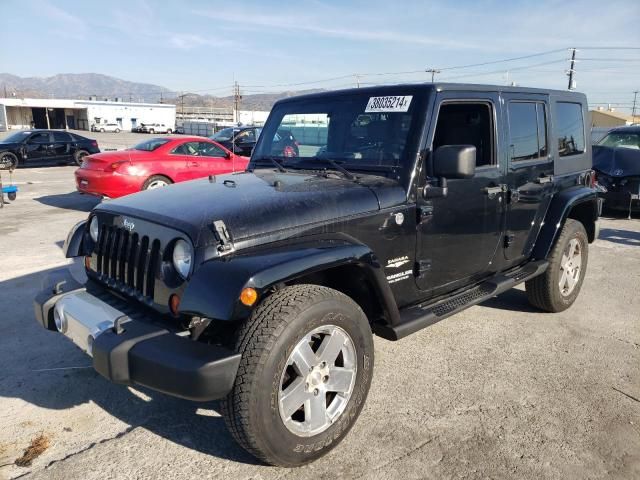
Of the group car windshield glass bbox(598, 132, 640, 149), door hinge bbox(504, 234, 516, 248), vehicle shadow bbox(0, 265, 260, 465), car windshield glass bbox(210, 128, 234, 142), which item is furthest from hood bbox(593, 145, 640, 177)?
car windshield glass bbox(210, 128, 234, 142)

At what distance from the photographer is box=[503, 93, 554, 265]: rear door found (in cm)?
407

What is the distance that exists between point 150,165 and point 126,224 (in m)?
7.70

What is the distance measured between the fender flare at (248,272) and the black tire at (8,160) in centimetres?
1813

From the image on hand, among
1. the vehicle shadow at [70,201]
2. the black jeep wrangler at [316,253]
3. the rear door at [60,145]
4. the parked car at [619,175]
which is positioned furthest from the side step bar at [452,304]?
the rear door at [60,145]

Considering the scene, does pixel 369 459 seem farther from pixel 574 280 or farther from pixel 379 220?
pixel 574 280

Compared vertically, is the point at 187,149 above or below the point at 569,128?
below

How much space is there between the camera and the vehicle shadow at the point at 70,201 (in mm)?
10719

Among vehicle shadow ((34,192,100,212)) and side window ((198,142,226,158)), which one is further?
side window ((198,142,226,158))

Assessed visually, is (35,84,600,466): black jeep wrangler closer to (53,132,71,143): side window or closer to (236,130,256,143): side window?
(236,130,256,143): side window

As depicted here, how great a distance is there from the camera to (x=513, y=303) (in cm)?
521

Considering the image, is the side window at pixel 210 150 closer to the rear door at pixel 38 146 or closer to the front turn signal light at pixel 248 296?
the front turn signal light at pixel 248 296

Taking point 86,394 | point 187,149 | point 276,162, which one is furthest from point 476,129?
point 187,149

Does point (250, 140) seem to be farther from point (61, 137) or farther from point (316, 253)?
point (316, 253)

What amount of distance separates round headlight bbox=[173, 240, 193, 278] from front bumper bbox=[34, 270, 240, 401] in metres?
0.30
